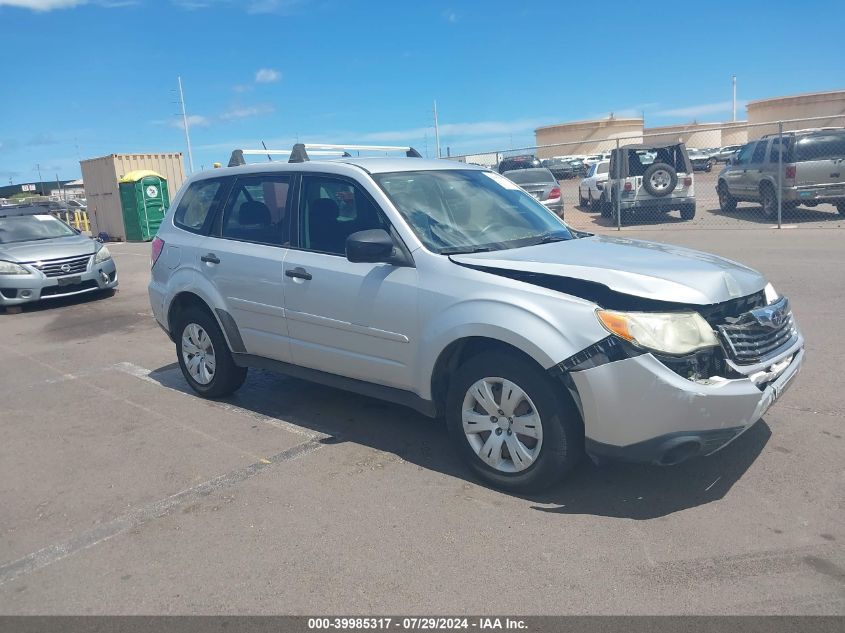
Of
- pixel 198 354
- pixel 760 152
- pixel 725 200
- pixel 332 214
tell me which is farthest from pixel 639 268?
pixel 725 200

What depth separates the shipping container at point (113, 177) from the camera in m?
24.7

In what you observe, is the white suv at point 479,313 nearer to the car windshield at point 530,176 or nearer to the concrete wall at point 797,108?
Answer: the car windshield at point 530,176

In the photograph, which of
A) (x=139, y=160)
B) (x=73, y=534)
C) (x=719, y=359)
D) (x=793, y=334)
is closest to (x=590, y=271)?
(x=719, y=359)

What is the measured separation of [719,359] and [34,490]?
4023mm

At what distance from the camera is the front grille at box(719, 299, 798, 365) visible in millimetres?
3658

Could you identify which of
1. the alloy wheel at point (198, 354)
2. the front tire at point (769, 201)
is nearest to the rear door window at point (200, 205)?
the alloy wheel at point (198, 354)

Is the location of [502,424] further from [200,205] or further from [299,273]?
[200,205]

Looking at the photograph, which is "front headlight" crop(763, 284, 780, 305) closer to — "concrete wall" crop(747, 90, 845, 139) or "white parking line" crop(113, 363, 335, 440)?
"white parking line" crop(113, 363, 335, 440)

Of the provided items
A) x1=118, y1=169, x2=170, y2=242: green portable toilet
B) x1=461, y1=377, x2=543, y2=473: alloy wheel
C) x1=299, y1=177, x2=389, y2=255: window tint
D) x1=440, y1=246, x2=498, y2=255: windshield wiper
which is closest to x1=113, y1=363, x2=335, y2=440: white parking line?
x1=299, y1=177, x2=389, y2=255: window tint

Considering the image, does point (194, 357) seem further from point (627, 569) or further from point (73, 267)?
point (73, 267)

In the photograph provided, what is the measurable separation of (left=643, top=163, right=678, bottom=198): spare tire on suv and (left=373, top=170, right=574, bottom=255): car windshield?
12.4 m

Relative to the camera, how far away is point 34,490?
442cm

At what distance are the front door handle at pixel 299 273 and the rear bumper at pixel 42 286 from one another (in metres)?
7.90

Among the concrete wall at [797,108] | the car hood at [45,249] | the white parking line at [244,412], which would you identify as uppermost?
the concrete wall at [797,108]
